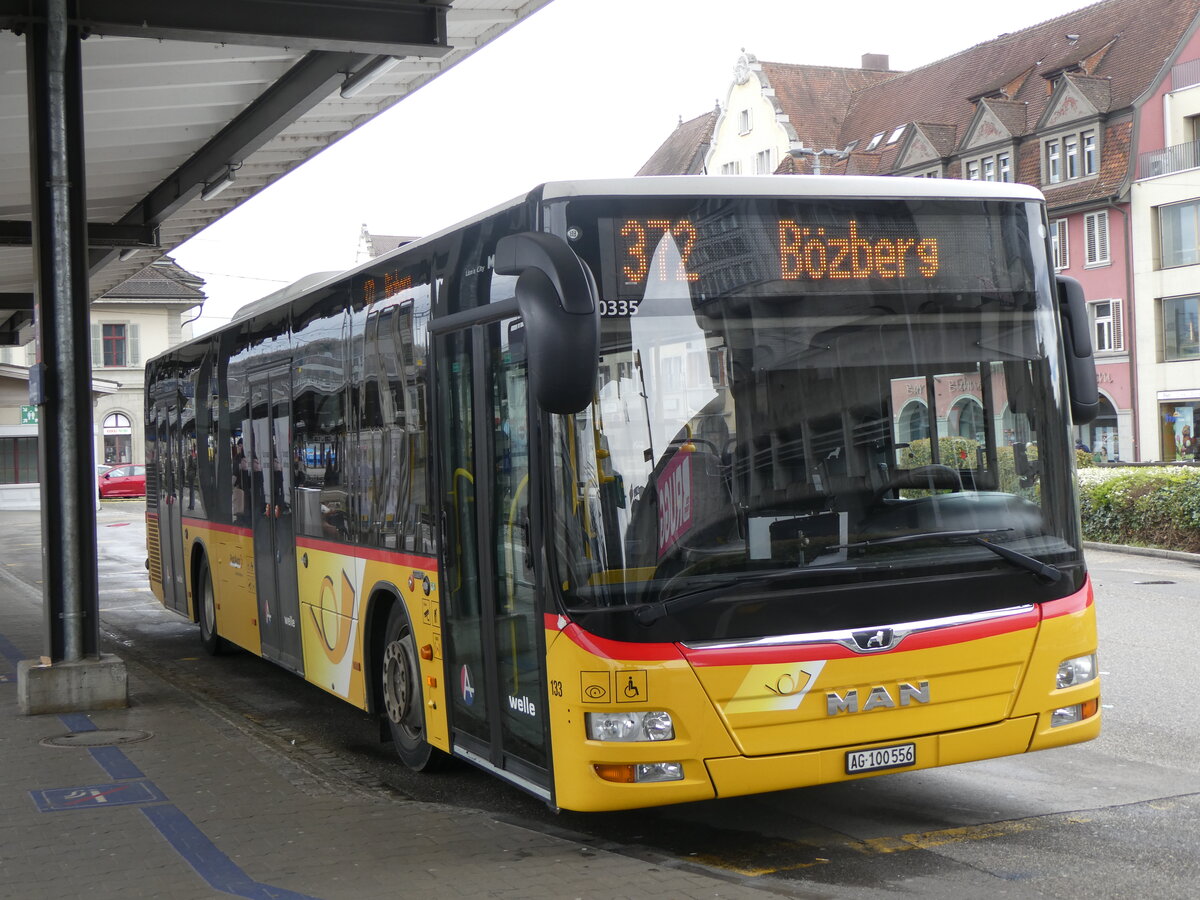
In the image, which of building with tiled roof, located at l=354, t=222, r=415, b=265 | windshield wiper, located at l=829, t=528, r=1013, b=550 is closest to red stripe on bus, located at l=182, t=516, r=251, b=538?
windshield wiper, located at l=829, t=528, r=1013, b=550

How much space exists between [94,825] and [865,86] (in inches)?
2484

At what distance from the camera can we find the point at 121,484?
58.8 m

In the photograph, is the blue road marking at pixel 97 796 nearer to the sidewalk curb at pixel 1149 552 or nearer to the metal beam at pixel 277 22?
the metal beam at pixel 277 22

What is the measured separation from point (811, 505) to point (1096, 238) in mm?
44908

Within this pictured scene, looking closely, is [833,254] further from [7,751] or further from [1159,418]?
[1159,418]

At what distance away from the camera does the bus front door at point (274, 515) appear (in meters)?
10.1

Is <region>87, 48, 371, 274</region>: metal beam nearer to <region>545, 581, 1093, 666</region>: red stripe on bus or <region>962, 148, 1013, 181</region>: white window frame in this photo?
<region>545, 581, 1093, 666</region>: red stripe on bus

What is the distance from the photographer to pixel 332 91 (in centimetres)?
1113

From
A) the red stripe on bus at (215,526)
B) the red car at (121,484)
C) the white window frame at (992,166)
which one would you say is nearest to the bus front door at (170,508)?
the red stripe on bus at (215,526)

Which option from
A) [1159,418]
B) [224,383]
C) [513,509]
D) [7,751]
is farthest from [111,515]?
[513,509]

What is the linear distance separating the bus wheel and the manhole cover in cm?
173

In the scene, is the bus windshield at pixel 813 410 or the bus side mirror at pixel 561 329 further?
the bus windshield at pixel 813 410

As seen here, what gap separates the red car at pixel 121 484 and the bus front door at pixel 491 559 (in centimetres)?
5355

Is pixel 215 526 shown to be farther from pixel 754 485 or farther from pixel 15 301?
pixel 15 301
